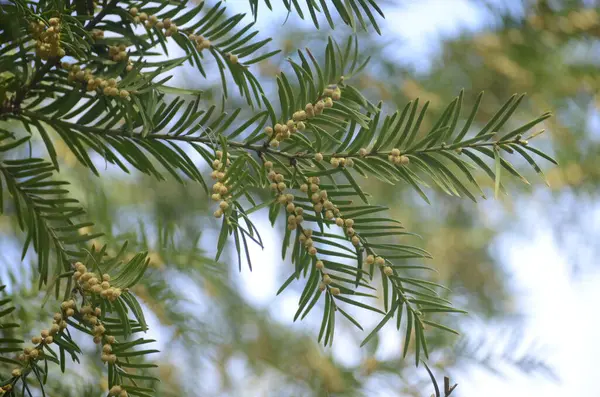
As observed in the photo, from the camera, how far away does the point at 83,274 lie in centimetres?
27

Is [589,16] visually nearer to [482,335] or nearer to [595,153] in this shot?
[595,153]

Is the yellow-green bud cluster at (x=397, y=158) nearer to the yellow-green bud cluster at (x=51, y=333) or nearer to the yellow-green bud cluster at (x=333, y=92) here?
the yellow-green bud cluster at (x=333, y=92)

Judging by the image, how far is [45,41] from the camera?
27 centimetres

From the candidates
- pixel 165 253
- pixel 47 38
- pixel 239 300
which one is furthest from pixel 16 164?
pixel 239 300

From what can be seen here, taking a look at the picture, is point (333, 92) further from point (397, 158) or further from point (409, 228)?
point (409, 228)

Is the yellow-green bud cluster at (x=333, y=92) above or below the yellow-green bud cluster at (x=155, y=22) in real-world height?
below

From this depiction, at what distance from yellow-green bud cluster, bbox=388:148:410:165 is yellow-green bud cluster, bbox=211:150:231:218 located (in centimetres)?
6

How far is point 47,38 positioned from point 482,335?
1.21 ft

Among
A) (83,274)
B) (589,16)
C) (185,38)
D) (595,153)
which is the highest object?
(589,16)

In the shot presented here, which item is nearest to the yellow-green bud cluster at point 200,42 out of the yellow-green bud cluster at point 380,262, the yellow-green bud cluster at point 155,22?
the yellow-green bud cluster at point 155,22

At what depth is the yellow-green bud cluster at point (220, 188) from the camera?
0.25 m

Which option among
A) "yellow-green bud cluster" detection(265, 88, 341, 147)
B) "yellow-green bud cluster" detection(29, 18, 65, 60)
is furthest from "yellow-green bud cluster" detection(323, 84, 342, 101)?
"yellow-green bud cluster" detection(29, 18, 65, 60)

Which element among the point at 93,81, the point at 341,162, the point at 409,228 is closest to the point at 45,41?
the point at 93,81

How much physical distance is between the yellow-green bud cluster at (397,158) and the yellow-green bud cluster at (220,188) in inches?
2.6
